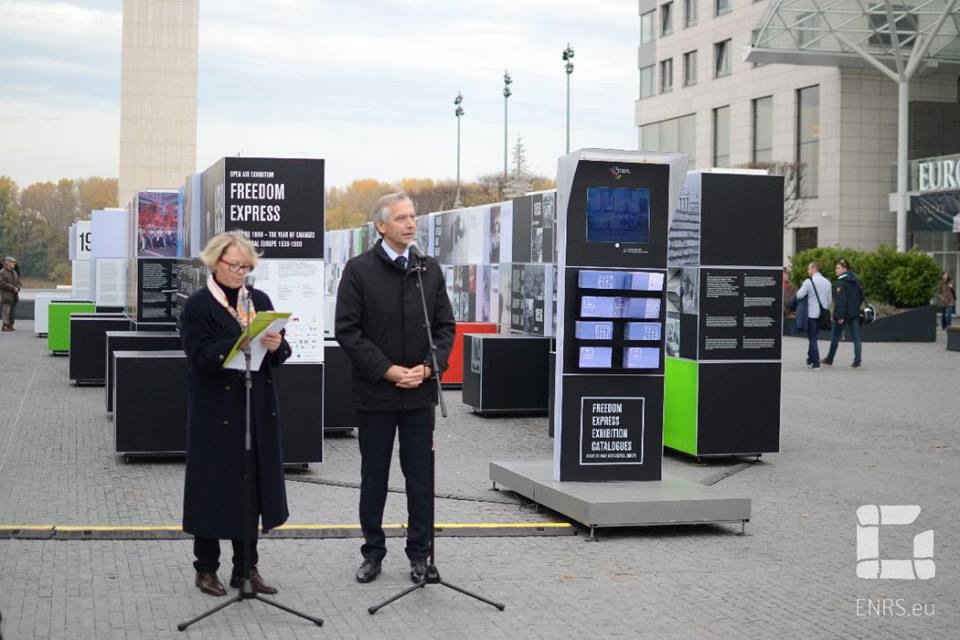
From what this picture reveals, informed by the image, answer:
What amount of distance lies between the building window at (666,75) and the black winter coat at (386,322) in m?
64.5

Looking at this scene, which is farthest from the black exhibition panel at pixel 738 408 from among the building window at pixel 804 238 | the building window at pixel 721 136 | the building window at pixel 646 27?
the building window at pixel 646 27

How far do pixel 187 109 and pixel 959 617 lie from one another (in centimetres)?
4315

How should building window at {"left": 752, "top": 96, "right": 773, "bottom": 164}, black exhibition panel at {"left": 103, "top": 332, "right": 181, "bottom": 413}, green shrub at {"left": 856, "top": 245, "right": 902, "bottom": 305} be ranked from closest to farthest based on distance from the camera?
black exhibition panel at {"left": 103, "top": 332, "right": 181, "bottom": 413} → green shrub at {"left": 856, "top": 245, "right": 902, "bottom": 305} → building window at {"left": 752, "top": 96, "right": 773, "bottom": 164}

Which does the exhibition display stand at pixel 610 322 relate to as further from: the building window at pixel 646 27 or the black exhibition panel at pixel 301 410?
the building window at pixel 646 27

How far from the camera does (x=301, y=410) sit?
40.5ft

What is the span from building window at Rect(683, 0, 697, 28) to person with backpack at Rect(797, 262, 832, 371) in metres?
44.7

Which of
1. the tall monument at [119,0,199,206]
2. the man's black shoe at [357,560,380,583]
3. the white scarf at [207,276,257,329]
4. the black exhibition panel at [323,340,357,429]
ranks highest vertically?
the tall monument at [119,0,199,206]

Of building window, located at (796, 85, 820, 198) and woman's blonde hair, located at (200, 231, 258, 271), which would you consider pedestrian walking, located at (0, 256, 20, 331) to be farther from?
woman's blonde hair, located at (200, 231, 258, 271)

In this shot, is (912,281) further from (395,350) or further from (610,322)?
(395,350)

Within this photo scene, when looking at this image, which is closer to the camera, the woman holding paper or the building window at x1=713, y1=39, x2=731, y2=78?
the woman holding paper

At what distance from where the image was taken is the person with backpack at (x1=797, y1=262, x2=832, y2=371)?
969 inches

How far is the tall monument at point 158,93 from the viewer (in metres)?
46.1

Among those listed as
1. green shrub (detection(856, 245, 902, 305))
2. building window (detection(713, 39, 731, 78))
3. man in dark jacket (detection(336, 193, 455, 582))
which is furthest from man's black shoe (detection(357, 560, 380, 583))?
building window (detection(713, 39, 731, 78))

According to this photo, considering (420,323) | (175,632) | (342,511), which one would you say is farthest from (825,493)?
(175,632)
